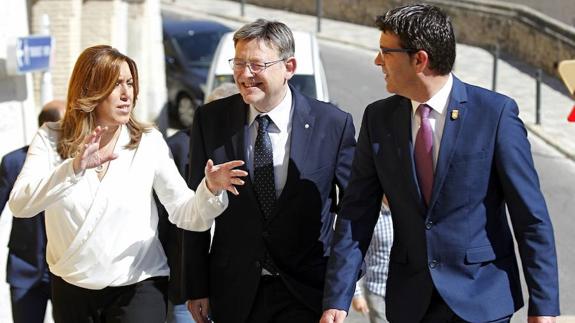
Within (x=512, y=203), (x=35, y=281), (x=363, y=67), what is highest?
(x=512, y=203)

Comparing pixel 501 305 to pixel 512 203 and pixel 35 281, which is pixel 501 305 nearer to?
pixel 512 203

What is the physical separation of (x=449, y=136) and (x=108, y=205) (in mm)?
1487

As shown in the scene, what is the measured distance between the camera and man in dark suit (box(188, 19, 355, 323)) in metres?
5.12

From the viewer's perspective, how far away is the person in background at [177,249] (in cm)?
529

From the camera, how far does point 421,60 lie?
180 inches

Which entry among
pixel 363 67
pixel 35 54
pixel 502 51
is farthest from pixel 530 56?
pixel 35 54

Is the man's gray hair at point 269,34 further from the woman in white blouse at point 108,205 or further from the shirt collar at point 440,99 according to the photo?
the shirt collar at point 440,99

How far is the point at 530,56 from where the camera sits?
24.8m

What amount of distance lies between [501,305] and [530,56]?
20.9m

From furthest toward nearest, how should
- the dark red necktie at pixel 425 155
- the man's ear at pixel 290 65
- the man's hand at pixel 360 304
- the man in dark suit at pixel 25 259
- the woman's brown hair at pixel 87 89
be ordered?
the man's hand at pixel 360 304 → the man in dark suit at pixel 25 259 → the man's ear at pixel 290 65 → the woman's brown hair at pixel 87 89 → the dark red necktie at pixel 425 155

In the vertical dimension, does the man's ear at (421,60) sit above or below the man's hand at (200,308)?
above

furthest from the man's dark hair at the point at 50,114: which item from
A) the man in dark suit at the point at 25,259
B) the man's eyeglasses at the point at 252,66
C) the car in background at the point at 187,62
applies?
the car in background at the point at 187,62

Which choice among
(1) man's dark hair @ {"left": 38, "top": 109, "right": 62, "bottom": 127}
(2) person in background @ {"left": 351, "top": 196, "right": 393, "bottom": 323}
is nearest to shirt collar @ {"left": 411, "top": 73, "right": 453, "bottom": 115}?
(2) person in background @ {"left": 351, "top": 196, "right": 393, "bottom": 323}

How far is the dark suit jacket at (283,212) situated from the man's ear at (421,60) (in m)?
0.78
